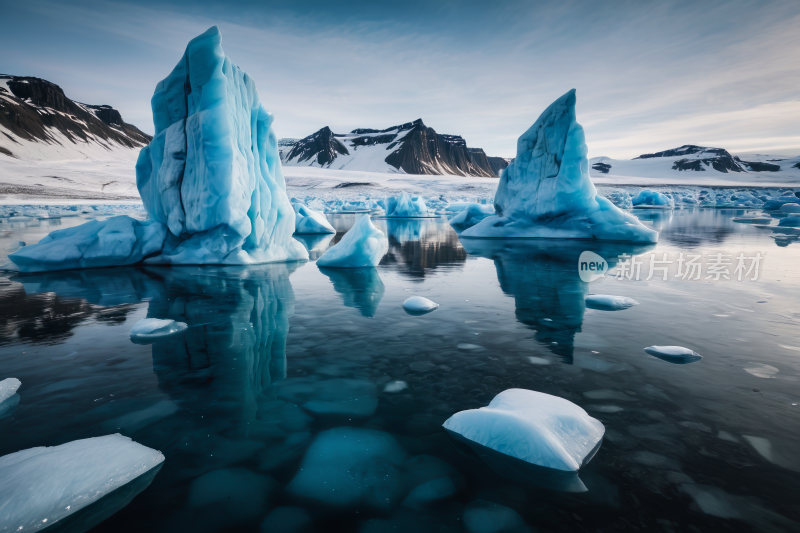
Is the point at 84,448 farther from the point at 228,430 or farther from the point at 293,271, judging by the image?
the point at 293,271

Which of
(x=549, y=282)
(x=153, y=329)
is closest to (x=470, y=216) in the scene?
(x=549, y=282)

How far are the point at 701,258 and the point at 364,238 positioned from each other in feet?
22.8

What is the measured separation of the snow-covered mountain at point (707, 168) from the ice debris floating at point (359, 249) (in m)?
85.2

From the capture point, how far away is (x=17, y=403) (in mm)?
2406

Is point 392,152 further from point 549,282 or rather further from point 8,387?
point 8,387

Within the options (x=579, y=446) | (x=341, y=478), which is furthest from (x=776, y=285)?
(x=341, y=478)

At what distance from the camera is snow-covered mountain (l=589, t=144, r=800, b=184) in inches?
3302

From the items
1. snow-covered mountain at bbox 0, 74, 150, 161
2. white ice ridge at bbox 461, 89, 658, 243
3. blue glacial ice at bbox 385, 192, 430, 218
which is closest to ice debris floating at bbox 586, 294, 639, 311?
white ice ridge at bbox 461, 89, 658, 243

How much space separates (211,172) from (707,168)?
115m

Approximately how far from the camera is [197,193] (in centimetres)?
789

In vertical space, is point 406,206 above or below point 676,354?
above

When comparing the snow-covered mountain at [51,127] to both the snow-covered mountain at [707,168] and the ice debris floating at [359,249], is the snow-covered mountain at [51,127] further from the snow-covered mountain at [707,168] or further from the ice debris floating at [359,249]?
the snow-covered mountain at [707,168]

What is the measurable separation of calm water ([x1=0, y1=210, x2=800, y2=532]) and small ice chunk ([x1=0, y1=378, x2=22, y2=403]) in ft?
0.20

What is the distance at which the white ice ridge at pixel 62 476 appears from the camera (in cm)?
150
